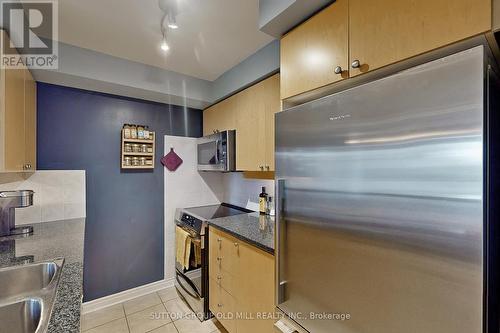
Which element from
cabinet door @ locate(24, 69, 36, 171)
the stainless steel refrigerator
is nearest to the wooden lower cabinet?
the stainless steel refrigerator

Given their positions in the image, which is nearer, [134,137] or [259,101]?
[259,101]

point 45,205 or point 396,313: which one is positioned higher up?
point 45,205

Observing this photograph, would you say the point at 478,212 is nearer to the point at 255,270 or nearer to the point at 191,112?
the point at 255,270

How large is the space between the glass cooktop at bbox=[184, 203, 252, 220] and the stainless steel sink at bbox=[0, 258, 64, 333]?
127cm

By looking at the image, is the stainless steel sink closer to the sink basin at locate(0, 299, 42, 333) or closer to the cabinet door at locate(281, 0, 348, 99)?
the sink basin at locate(0, 299, 42, 333)

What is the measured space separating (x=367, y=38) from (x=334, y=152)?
1.64 feet

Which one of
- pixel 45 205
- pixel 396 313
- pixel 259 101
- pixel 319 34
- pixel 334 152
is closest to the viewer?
pixel 396 313

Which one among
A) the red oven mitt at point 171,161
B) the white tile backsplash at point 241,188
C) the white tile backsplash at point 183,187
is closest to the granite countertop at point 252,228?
the white tile backsplash at point 241,188

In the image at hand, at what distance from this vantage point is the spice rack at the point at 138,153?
7.94 feet

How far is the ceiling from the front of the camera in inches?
55.8

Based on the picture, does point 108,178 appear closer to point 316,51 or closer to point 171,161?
point 171,161

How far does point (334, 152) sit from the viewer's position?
94 centimetres

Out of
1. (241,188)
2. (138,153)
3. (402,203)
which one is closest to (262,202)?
(241,188)

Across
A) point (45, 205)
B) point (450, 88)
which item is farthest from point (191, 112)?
point (450, 88)
